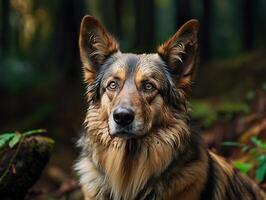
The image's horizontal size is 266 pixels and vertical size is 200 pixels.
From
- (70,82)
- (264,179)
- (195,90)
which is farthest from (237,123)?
(70,82)

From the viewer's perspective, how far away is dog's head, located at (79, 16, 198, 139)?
614cm

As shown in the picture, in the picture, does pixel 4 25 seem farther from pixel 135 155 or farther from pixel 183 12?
pixel 135 155

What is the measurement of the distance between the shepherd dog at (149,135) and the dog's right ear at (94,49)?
0.02m

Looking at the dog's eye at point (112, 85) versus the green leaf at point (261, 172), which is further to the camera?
the green leaf at point (261, 172)

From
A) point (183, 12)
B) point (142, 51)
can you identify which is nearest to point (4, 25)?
point (183, 12)

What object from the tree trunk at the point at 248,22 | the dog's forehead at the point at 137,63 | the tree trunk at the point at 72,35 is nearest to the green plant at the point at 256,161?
the dog's forehead at the point at 137,63

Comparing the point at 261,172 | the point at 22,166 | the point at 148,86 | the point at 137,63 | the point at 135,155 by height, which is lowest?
the point at 261,172

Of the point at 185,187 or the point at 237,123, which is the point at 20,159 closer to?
the point at 185,187

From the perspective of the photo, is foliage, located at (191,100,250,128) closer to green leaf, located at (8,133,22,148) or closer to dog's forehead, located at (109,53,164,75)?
dog's forehead, located at (109,53,164,75)

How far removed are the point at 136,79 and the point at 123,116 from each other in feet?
1.85

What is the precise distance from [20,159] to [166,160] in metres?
1.78

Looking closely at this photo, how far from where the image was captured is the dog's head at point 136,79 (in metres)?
A: 6.14

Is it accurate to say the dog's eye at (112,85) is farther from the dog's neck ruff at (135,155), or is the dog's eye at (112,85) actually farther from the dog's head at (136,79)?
the dog's neck ruff at (135,155)

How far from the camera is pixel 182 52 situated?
666cm
